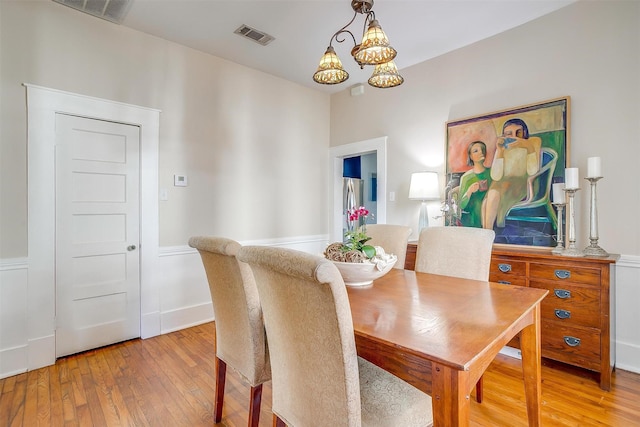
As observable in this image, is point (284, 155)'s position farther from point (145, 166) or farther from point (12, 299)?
point (12, 299)

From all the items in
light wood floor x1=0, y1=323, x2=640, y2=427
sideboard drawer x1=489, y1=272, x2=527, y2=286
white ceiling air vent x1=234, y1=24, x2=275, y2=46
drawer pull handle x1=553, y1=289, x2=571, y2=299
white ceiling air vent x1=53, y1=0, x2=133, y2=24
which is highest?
white ceiling air vent x1=234, y1=24, x2=275, y2=46

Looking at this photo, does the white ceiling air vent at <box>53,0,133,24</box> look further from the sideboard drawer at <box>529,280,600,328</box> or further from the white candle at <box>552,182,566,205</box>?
the sideboard drawer at <box>529,280,600,328</box>

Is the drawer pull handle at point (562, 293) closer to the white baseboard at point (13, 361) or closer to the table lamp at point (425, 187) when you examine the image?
the table lamp at point (425, 187)

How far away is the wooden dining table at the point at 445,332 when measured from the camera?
869 mm

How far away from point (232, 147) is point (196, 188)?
0.62 m

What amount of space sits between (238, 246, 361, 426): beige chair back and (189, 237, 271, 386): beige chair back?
0.79ft

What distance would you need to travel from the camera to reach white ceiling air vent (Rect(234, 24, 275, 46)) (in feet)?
9.35

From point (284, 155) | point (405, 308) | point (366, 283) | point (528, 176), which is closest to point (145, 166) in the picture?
point (284, 155)

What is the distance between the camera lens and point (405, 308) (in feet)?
4.18

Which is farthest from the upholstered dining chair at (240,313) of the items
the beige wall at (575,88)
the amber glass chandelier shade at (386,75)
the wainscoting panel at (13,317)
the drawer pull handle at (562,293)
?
the beige wall at (575,88)

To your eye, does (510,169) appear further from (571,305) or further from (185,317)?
(185,317)

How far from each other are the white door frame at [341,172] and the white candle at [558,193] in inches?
68.0

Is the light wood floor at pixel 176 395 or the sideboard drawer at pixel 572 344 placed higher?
the sideboard drawer at pixel 572 344

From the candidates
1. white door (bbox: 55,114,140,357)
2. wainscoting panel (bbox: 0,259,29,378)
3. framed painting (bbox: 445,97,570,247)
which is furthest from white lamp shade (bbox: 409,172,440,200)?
wainscoting panel (bbox: 0,259,29,378)
